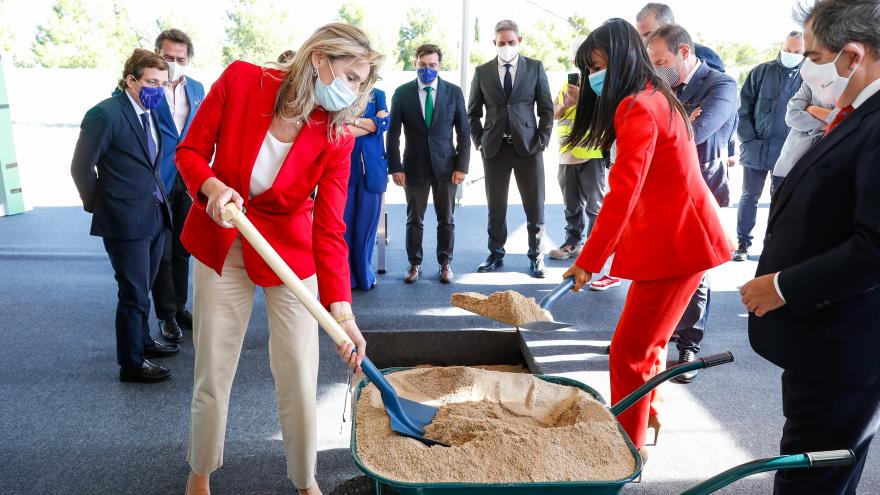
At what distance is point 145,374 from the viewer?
312 centimetres

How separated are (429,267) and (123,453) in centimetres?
292

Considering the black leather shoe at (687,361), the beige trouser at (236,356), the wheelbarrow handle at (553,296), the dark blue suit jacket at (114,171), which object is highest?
the dark blue suit jacket at (114,171)

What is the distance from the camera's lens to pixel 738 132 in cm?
526

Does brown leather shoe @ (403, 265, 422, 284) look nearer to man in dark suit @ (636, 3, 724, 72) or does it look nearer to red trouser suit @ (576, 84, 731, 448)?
man in dark suit @ (636, 3, 724, 72)

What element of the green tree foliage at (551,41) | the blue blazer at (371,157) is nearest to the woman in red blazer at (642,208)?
the blue blazer at (371,157)

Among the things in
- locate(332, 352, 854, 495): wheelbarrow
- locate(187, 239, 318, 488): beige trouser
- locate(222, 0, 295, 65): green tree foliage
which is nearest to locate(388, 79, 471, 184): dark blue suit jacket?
locate(187, 239, 318, 488): beige trouser

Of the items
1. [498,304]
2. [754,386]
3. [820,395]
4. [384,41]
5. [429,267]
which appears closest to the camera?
[820,395]

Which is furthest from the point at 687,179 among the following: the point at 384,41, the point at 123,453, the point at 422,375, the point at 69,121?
the point at 69,121

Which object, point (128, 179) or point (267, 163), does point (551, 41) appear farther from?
point (267, 163)

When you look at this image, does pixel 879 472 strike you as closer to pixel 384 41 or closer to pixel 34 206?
pixel 384 41

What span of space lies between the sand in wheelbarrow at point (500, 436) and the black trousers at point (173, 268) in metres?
2.14

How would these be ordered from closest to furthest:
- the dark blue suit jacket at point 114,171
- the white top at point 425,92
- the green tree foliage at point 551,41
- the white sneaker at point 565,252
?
1. the dark blue suit jacket at point 114,171
2. the white top at point 425,92
3. the white sneaker at point 565,252
4. the green tree foliage at point 551,41

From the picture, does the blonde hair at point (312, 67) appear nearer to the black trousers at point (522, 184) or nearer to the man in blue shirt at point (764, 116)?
the black trousers at point (522, 184)

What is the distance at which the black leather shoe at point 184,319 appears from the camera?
3.81 m
